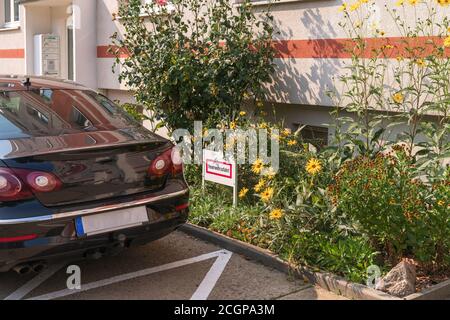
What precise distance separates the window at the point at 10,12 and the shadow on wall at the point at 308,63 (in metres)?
9.71

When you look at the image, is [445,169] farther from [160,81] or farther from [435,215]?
[160,81]

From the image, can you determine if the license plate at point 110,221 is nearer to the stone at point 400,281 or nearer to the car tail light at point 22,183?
the car tail light at point 22,183

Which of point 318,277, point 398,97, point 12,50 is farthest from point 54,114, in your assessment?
point 12,50

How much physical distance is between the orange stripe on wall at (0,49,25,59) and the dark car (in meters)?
9.37

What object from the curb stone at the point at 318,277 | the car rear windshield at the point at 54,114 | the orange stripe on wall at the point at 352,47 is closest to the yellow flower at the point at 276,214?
the curb stone at the point at 318,277

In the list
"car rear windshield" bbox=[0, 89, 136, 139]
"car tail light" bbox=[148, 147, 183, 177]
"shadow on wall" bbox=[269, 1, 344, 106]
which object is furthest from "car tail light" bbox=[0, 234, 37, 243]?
"shadow on wall" bbox=[269, 1, 344, 106]

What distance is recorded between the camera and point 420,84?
591 cm

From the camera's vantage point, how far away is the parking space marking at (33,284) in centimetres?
442

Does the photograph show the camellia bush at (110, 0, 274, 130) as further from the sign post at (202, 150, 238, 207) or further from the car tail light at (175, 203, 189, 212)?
the car tail light at (175, 203, 189, 212)

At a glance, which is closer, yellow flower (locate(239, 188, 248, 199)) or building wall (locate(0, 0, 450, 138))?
yellow flower (locate(239, 188, 248, 199))

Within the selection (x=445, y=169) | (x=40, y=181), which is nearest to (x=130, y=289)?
(x=40, y=181)

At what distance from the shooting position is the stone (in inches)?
164
